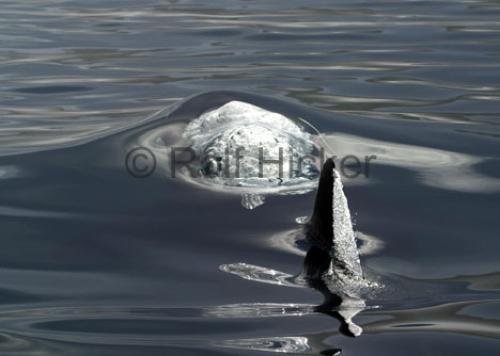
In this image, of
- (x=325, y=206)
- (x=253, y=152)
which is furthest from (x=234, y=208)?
(x=325, y=206)

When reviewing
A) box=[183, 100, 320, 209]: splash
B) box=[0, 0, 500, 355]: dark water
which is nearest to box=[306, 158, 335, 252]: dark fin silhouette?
box=[0, 0, 500, 355]: dark water

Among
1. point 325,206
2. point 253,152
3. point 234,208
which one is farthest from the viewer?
point 253,152

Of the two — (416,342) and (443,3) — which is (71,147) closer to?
(416,342)

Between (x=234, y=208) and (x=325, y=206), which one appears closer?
(x=325, y=206)

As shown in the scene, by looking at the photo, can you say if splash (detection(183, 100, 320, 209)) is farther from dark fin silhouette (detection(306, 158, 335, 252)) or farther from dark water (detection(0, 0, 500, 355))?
dark fin silhouette (detection(306, 158, 335, 252))

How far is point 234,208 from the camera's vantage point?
164 inches

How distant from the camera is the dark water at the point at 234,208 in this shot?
3090mm

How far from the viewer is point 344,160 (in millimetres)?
4941

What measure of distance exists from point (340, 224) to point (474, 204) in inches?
51.9

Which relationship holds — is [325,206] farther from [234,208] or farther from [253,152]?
[253,152]

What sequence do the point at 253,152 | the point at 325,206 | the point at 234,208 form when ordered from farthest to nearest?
the point at 253,152
the point at 234,208
the point at 325,206

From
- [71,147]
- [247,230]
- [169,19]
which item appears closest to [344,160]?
[247,230]

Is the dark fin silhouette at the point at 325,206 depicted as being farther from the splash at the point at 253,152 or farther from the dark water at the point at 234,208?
the splash at the point at 253,152

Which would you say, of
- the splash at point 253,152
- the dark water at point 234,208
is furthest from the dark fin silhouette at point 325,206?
the splash at point 253,152
